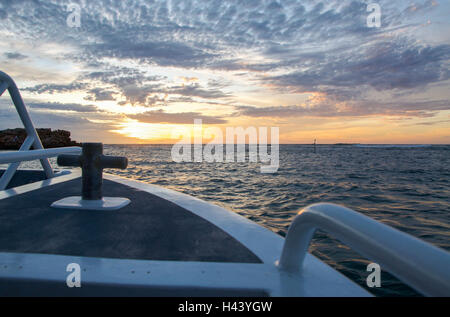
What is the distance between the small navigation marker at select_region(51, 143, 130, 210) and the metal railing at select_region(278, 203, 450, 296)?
232 centimetres

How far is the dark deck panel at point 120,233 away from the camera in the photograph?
178 centimetres

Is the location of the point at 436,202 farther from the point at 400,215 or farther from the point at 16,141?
the point at 16,141

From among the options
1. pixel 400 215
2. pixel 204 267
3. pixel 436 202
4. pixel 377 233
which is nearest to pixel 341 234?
pixel 377 233

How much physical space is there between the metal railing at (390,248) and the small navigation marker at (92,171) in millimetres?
2320

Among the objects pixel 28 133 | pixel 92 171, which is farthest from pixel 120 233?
pixel 28 133

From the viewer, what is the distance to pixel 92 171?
296 cm

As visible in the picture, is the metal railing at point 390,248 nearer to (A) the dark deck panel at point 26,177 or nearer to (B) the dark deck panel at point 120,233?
(B) the dark deck panel at point 120,233

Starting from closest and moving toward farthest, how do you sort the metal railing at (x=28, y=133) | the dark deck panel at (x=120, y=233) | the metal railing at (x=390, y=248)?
the metal railing at (x=390, y=248) < the dark deck panel at (x=120, y=233) < the metal railing at (x=28, y=133)

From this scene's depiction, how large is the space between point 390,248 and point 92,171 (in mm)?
2958

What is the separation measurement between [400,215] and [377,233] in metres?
7.78

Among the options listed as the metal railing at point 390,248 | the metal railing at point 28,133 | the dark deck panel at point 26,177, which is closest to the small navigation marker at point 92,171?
the metal railing at point 28,133

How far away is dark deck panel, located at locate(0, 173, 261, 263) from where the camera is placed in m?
1.78

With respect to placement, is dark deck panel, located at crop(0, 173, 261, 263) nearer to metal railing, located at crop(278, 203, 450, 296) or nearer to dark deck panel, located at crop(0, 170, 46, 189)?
metal railing, located at crop(278, 203, 450, 296)
